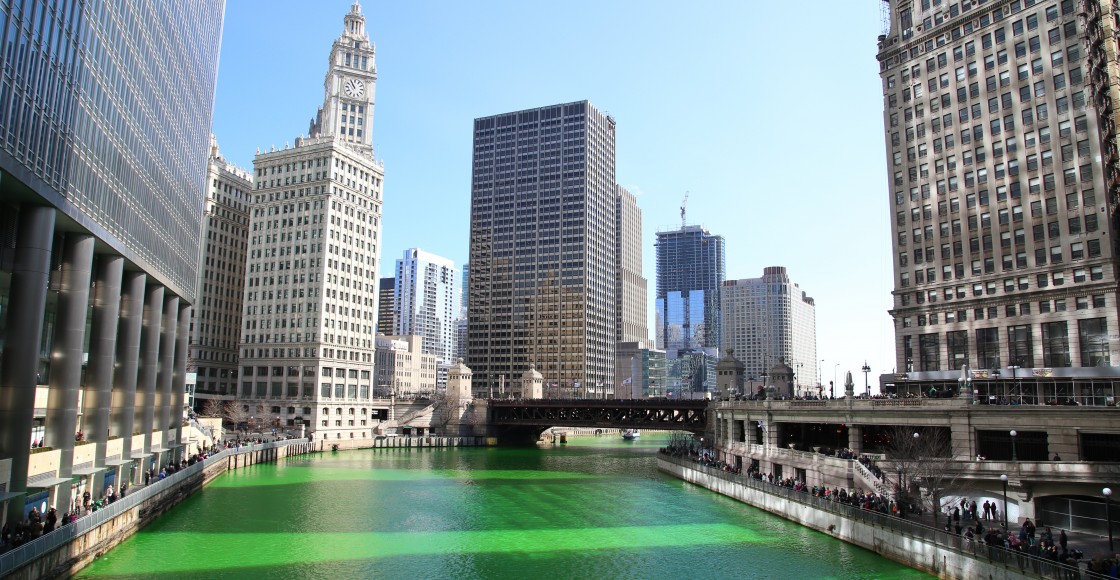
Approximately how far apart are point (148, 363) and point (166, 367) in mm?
7511

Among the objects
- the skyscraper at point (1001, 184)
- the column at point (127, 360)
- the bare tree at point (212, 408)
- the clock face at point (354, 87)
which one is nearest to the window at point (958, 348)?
the skyscraper at point (1001, 184)

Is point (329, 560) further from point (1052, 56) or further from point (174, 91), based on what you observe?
point (1052, 56)

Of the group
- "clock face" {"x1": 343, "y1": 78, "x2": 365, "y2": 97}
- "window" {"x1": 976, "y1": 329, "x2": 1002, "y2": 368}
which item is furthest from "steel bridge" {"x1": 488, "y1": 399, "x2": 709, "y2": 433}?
"clock face" {"x1": 343, "y1": 78, "x2": 365, "y2": 97}

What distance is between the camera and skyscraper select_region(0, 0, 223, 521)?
129 ft

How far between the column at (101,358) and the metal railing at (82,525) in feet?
12.2

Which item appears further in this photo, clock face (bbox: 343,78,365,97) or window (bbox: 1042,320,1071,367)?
clock face (bbox: 343,78,365,97)

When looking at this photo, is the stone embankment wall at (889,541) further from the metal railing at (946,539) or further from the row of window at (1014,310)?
the row of window at (1014,310)

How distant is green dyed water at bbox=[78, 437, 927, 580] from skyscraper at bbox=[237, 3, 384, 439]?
174 ft

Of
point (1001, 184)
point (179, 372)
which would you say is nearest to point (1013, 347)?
point (1001, 184)

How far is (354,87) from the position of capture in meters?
179

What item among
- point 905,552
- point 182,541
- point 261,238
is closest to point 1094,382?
point 905,552

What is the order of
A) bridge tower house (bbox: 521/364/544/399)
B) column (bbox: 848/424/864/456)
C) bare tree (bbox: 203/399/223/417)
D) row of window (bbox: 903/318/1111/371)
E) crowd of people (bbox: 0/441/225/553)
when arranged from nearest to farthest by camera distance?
crowd of people (bbox: 0/441/225/553) < column (bbox: 848/424/864/456) < row of window (bbox: 903/318/1111/371) < bare tree (bbox: 203/399/223/417) < bridge tower house (bbox: 521/364/544/399)

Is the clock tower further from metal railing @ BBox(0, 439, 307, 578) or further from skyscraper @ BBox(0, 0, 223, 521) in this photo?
metal railing @ BBox(0, 439, 307, 578)

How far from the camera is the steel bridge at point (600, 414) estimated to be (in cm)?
11808
